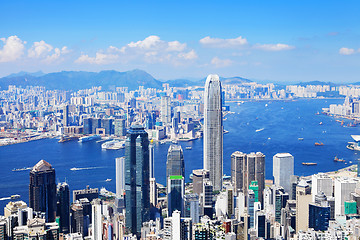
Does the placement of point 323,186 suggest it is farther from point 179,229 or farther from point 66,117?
point 66,117

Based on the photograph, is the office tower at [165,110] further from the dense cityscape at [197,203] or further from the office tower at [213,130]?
the dense cityscape at [197,203]

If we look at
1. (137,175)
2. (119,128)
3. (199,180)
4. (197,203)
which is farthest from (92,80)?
(197,203)

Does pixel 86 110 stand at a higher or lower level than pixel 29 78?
lower

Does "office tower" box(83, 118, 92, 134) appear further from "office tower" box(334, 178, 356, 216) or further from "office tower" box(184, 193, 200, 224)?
"office tower" box(334, 178, 356, 216)

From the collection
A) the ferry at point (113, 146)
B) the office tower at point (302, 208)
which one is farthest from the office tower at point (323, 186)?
the ferry at point (113, 146)

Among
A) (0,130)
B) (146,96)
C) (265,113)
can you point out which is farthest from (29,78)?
(265,113)

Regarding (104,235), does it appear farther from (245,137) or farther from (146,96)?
(146,96)
